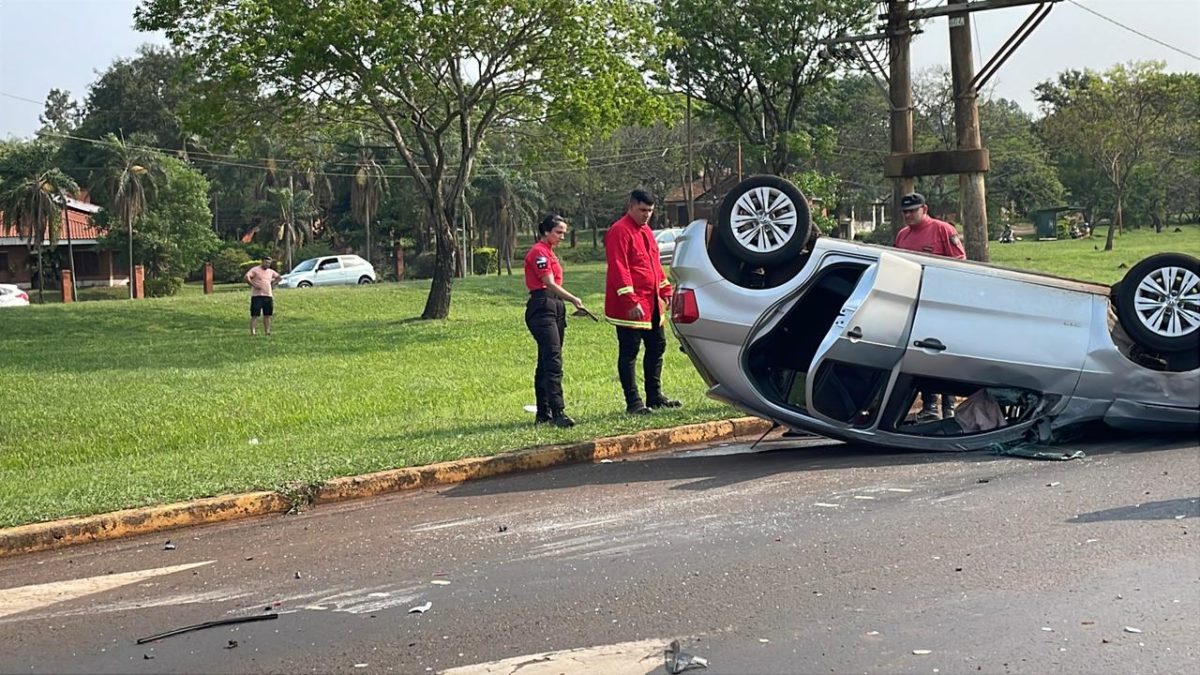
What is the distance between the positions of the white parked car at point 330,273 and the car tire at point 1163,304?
118 feet

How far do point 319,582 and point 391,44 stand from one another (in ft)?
49.9

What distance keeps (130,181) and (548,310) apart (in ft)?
132


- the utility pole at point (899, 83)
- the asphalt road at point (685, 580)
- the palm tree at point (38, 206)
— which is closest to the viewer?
the asphalt road at point (685, 580)

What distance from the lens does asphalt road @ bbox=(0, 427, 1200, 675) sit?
4406mm

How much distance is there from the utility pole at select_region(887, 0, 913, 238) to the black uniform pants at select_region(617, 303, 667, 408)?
21.0ft

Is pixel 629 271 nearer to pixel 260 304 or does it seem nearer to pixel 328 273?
pixel 260 304

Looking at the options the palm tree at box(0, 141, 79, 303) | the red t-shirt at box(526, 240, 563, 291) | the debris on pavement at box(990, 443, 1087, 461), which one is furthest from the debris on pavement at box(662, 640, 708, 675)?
the palm tree at box(0, 141, 79, 303)

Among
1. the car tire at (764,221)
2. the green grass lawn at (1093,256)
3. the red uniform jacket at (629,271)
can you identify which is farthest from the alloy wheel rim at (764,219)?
the green grass lawn at (1093,256)

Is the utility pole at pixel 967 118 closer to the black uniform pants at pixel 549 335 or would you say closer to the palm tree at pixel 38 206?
the black uniform pants at pixel 549 335

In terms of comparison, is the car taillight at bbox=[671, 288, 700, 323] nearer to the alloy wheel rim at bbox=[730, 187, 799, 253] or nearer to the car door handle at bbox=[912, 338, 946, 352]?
the alloy wheel rim at bbox=[730, 187, 799, 253]

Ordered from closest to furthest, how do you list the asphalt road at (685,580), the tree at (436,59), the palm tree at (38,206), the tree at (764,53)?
the asphalt road at (685,580), the tree at (436,59), the tree at (764,53), the palm tree at (38,206)

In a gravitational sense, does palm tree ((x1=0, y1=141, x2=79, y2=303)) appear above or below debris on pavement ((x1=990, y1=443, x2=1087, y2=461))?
above

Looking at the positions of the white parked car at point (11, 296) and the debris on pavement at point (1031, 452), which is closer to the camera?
the debris on pavement at point (1031, 452)

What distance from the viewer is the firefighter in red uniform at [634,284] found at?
9172 millimetres
